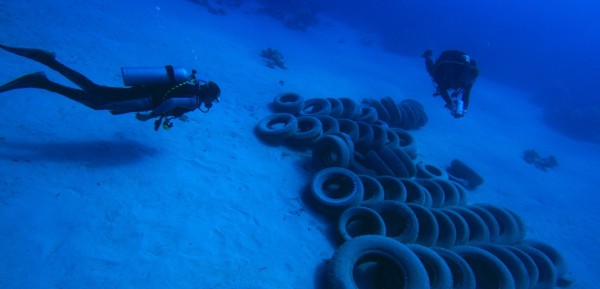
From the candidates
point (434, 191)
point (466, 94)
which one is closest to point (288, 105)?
point (434, 191)

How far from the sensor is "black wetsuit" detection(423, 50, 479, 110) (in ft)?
34.2

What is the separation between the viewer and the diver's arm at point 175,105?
6027 mm

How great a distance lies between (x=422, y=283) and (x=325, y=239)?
221 cm

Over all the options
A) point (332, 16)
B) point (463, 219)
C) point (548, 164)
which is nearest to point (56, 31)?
point (463, 219)

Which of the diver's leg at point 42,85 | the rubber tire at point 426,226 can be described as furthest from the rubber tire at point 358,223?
the diver's leg at point 42,85

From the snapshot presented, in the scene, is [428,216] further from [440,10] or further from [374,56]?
[440,10]

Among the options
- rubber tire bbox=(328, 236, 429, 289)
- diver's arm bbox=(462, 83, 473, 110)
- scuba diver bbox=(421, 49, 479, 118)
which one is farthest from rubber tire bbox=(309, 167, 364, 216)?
diver's arm bbox=(462, 83, 473, 110)

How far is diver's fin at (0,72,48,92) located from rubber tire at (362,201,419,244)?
7.12 m

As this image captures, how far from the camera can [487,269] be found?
6.57 m

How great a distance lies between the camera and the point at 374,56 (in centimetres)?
3262

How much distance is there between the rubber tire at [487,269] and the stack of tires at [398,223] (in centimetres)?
2

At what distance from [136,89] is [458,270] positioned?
7.63m

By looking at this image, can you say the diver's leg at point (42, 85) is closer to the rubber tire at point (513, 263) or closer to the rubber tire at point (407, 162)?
the rubber tire at point (407, 162)

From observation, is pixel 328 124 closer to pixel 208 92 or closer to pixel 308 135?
pixel 308 135
